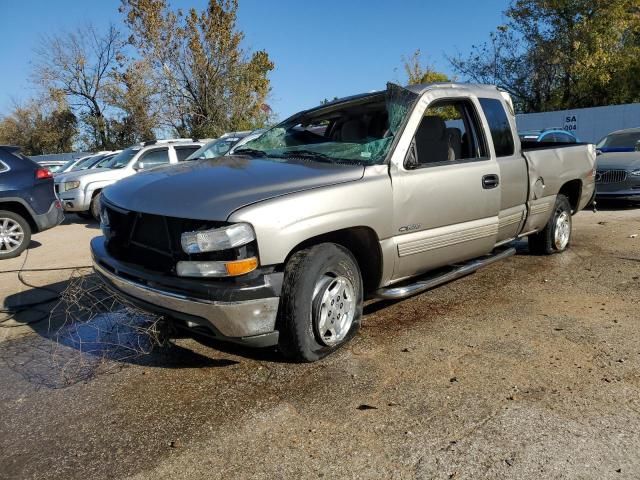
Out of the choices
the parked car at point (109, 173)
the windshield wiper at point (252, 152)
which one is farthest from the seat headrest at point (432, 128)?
the parked car at point (109, 173)

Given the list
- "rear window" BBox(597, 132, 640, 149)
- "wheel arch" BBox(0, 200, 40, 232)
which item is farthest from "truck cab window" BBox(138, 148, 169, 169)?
"rear window" BBox(597, 132, 640, 149)

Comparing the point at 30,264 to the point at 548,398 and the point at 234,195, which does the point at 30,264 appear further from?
the point at 548,398

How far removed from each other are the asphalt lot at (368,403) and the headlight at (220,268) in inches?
29.7

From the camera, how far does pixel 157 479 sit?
7.93ft

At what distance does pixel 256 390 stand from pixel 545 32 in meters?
32.4

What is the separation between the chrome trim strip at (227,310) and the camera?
9.70 feet

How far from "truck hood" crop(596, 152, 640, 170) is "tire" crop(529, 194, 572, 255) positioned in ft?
15.5

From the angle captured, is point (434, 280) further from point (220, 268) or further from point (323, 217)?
point (220, 268)

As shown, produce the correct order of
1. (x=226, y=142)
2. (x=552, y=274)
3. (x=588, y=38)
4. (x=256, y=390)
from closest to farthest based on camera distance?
(x=256, y=390) → (x=552, y=274) → (x=226, y=142) → (x=588, y=38)

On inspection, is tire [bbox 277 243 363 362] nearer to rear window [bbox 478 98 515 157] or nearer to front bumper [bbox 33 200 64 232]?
rear window [bbox 478 98 515 157]

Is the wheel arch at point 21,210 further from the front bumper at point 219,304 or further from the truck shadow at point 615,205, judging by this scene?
the truck shadow at point 615,205

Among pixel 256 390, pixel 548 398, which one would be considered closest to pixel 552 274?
pixel 548 398

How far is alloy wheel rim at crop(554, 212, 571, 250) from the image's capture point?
20.8ft

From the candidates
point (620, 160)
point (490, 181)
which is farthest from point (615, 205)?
point (490, 181)
